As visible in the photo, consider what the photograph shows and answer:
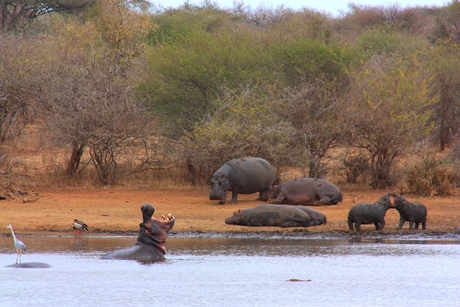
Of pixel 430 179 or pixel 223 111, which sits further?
pixel 223 111

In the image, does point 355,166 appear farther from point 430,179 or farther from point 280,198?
point 280,198

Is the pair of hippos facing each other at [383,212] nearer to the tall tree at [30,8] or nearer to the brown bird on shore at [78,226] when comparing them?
the brown bird on shore at [78,226]

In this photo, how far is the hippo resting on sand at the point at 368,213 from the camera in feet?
53.0

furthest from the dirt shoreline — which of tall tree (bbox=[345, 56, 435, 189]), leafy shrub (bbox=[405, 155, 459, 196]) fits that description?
tall tree (bbox=[345, 56, 435, 189])

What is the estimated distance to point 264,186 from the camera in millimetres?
20438

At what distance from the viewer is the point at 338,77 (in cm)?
2489

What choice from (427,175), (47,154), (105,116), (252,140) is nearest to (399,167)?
(427,175)

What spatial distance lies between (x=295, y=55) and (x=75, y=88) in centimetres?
687

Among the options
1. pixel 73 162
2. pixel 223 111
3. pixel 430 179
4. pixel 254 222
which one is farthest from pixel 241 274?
pixel 73 162

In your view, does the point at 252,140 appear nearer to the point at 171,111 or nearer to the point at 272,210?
the point at 171,111

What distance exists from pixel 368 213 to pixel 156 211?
482 centimetres

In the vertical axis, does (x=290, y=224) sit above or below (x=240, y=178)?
below

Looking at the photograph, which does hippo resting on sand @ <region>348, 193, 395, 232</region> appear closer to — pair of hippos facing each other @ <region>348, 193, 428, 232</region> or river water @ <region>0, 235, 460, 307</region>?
pair of hippos facing each other @ <region>348, 193, 428, 232</region>

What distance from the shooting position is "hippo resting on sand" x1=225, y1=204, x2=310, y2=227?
55.3 feet
